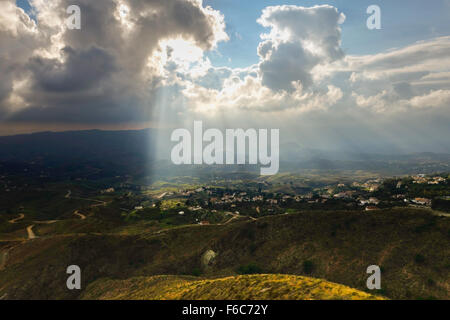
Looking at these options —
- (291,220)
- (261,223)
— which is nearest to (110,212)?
(261,223)

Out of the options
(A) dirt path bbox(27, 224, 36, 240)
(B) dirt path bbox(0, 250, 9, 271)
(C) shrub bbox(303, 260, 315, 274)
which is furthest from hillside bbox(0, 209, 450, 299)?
(A) dirt path bbox(27, 224, 36, 240)

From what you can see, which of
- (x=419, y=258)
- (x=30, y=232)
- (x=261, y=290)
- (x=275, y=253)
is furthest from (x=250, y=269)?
(x=30, y=232)

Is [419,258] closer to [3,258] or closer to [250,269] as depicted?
[250,269]

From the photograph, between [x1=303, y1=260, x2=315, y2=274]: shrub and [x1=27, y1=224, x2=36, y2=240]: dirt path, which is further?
[x1=27, y1=224, x2=36, y2=240]: dirt path

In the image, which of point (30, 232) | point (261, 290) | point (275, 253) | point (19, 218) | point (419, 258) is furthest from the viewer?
point (19, 218)

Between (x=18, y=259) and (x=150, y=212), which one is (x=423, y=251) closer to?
(x=18, y=259)

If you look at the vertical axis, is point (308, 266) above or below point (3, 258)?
above

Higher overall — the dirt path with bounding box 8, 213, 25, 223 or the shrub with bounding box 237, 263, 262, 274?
the shrub with bounding box 237, 263, 262, 274

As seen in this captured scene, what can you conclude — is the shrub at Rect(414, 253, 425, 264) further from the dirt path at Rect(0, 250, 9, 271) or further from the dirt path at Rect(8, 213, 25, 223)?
the dirt path at Rect(8, 213, 25, 223)

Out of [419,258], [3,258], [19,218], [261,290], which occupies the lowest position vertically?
[19,218]
